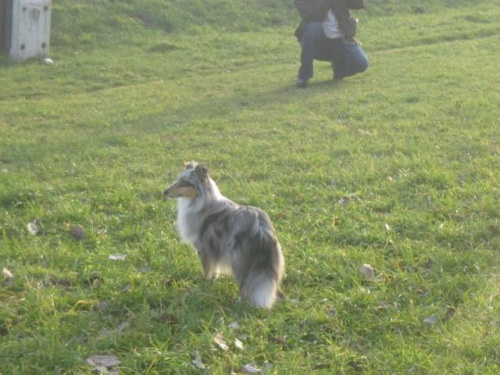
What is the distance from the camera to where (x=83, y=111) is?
10797 mm

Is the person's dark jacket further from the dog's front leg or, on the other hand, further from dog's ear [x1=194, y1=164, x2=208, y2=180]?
the dog's front leg

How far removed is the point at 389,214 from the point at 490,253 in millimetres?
1060

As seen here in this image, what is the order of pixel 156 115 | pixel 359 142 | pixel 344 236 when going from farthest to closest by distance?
pixel 156 115 < pixel 359 142 < pixel 344 236

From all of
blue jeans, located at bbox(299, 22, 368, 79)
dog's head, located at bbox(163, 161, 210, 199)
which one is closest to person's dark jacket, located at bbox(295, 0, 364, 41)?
blue jeans, located at bbox(299, 22, 368, 79)

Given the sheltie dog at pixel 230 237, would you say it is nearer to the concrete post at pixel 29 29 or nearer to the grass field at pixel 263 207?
the grass field at pixel 263 207

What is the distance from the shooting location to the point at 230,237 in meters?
4.89

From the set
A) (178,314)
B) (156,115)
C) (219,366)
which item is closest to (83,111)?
(156,115)

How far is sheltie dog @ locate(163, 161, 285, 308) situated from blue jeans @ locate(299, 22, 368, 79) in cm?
743

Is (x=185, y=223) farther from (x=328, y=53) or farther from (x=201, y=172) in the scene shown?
(x=328, y=53)

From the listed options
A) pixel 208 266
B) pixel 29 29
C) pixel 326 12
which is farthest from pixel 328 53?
pixel 208 266

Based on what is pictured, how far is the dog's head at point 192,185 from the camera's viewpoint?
5.19 m

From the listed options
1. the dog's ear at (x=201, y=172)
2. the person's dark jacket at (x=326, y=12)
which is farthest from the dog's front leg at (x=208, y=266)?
the person's dark jacket at (x=326, y=12)

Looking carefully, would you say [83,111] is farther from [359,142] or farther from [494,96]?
[494,96]

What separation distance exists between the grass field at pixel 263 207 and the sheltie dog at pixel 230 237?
15 centimetres
